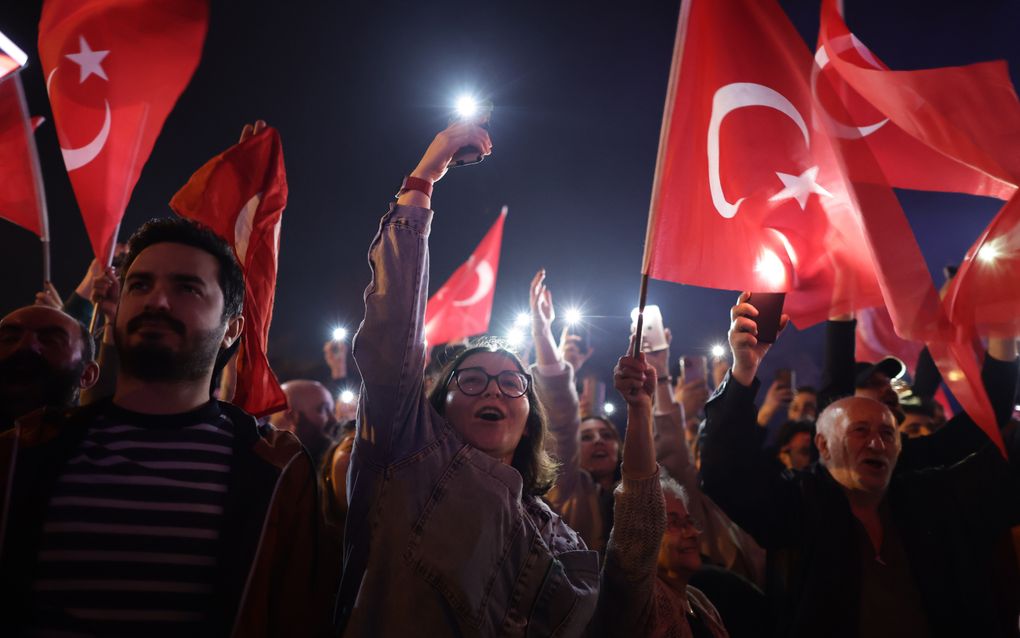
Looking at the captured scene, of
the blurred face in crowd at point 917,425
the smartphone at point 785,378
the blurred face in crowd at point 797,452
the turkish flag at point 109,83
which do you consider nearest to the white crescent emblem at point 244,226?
the turkish flag at point 109,83

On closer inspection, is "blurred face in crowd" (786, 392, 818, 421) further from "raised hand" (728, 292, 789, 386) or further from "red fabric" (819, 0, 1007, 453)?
"raised hand" (728, 292, 789, 386)

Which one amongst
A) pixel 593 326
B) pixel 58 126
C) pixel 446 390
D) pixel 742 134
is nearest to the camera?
pixel 446 390

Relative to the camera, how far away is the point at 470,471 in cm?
217

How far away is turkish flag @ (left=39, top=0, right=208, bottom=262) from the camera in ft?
12.9

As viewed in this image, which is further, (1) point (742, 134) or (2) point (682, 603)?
(1) point (742, 134)

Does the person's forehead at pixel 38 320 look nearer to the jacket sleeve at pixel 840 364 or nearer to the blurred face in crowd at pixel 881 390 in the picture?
the jacket sleeve at pixel 840 364

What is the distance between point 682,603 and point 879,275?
174 cm

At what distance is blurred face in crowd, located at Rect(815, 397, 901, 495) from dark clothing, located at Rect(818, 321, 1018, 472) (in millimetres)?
584

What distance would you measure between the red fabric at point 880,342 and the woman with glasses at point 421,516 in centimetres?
541

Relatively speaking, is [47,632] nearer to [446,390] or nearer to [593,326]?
[446,390]

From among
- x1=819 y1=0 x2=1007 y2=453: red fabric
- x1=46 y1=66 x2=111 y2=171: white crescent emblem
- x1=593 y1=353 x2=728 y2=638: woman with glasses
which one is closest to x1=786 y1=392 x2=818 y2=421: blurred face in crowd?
x1=819 y1=0 x2=1007 y2=453: red fabric

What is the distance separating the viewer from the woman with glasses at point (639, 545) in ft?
8.07

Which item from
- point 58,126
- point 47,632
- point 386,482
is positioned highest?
point 58,126

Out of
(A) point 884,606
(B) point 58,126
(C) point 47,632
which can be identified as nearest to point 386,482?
(C) point 47,632
